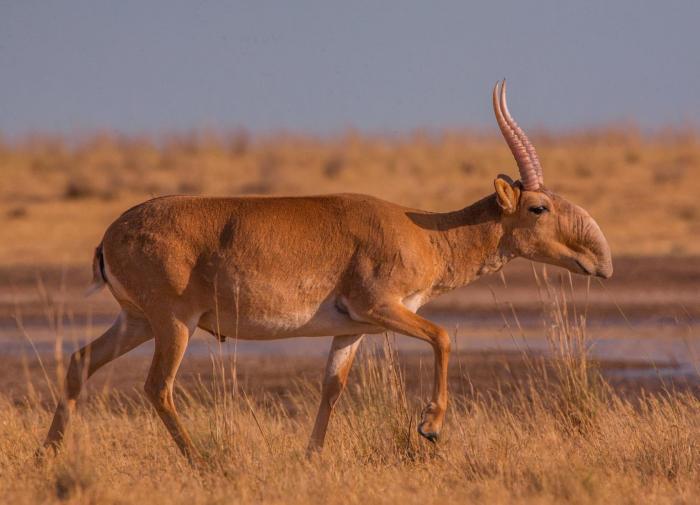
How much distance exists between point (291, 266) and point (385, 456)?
4.82 feet

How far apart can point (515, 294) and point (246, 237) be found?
12.1 m

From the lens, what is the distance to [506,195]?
9.49 m

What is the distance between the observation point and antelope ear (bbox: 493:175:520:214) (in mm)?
9398

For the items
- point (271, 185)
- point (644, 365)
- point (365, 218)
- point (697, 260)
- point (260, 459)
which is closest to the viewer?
point (260, 459)

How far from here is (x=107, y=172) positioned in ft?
116

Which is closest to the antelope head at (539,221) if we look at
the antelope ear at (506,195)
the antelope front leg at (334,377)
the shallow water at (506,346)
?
the antelope ear at (506,195)

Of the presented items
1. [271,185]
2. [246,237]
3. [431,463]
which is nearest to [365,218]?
[246,237]

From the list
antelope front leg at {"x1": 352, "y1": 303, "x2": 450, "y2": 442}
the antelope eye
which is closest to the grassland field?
antelope front leg at {"x1": 352, "y1": 303, "x2": 450, "y2": 442}

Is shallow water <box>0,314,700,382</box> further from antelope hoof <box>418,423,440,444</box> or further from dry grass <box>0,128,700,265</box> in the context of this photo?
dry grass <box>0,128,700,265</box>

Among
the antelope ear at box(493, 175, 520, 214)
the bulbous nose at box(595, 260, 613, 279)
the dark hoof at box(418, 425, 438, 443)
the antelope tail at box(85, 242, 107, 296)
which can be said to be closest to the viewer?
the dark hoof at box(418, 425, 438, 443)

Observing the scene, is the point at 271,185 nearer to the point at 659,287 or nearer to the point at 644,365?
the point at 659,287

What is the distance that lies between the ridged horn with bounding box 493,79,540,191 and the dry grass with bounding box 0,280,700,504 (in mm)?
1376

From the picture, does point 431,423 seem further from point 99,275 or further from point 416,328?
point 99,275

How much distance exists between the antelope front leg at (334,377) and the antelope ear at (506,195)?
1.45 meters
